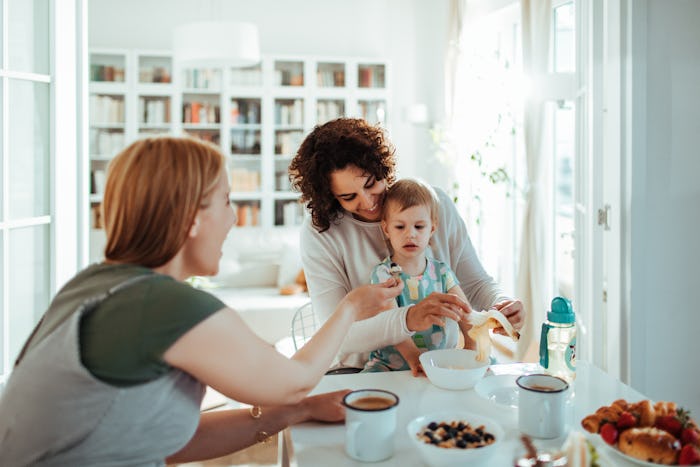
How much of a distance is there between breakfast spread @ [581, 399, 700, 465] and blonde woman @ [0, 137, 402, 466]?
1.72 ft

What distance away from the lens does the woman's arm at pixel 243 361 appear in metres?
1.01

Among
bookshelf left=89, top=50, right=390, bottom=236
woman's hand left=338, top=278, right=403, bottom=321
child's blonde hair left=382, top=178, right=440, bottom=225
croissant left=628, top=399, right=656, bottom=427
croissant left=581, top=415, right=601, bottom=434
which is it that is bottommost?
croissant left=581, top=415, right=601, bottom=434

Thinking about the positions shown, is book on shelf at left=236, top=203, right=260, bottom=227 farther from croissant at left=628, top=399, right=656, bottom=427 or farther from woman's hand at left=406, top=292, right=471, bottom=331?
croissant at left=628, top=399, right=656, bottom=427

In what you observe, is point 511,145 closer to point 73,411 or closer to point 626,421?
point 626,421

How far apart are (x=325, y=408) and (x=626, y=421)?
570 millimetres

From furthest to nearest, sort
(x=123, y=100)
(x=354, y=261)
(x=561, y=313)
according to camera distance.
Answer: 1. (x=123, y=100)
2. (x=354, y=261)
3. (x=561, y=313)

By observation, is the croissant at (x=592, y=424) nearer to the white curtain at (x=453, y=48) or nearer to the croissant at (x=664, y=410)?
the croissant at (x=664, y=410)

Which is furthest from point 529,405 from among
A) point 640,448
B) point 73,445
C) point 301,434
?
point 73,445

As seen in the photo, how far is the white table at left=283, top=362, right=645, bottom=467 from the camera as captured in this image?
3.82ft

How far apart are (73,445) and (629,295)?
181cm

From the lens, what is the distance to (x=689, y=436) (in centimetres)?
105

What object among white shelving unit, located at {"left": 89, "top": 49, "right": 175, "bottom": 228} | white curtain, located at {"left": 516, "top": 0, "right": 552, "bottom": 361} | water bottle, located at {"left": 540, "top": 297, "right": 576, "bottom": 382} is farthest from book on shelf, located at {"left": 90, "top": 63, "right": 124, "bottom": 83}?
water bottle, located at {"left": 540, "top": 297, "right": 576, "bottom": 382}

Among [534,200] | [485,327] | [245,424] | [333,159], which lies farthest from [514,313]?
[534,200]

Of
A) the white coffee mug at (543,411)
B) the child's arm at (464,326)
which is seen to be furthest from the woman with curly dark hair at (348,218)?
the white coffee mug at (543,411)
